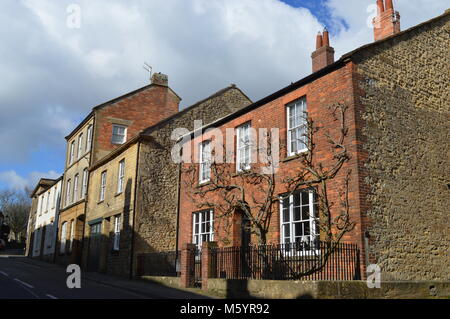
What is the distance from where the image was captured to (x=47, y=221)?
36719 millimetres

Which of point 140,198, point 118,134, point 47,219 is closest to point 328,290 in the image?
point 140,198

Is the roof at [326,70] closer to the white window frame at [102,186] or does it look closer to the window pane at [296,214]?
the window pane at [296,214]

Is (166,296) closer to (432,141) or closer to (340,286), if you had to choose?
(340,286)

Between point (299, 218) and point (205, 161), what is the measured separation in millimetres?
6720

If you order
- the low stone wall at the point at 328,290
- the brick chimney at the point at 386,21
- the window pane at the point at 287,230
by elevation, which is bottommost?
the low stone wall at the point at 328,290

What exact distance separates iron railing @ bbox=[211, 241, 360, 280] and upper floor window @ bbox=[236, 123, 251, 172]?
11.6 feet

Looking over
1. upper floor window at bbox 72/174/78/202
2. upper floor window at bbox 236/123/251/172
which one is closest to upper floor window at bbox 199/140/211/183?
upper floor window at bbox 236/123/251/172

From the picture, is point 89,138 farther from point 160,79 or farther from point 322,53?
point 322,53

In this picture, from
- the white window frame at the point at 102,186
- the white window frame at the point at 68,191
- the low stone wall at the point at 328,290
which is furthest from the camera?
the white window frame at the point at 68,191

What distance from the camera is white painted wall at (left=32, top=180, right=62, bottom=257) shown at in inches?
1332

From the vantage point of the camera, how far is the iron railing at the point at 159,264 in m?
17.2

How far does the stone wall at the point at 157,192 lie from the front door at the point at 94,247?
4.69 meters

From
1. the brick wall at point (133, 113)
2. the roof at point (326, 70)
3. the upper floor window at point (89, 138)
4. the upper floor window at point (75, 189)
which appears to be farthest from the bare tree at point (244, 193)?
the upper floor window at point (75, 189)

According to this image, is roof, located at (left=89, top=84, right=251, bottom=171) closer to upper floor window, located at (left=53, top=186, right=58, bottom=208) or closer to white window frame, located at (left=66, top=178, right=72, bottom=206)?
white window frame, located at (left=66, top=178, right=72, bottom=206)
